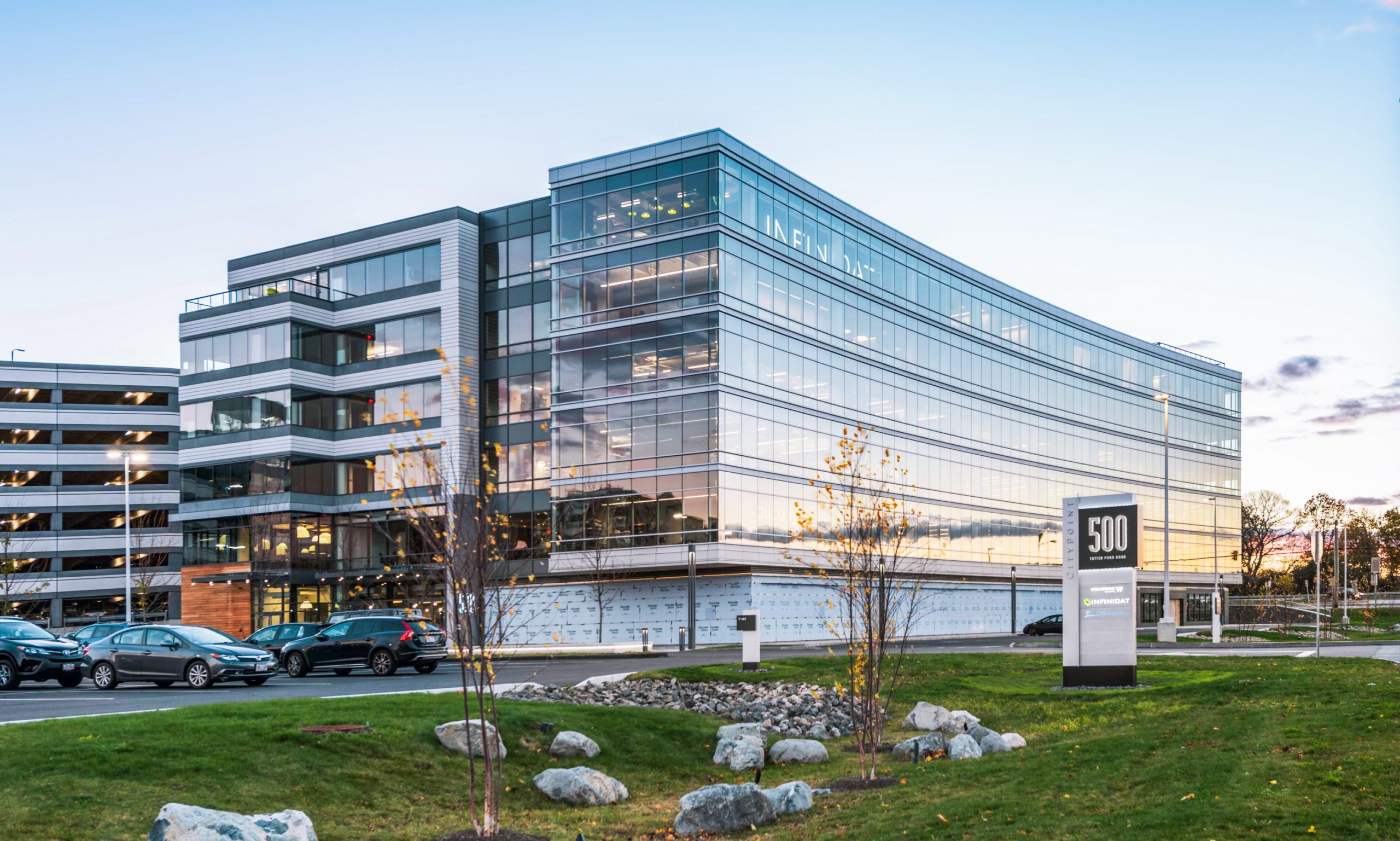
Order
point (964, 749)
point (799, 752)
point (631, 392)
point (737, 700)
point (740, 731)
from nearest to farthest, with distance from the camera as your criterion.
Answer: point (964, 749)
point (799, 752)
point (740, 731)
point (737, 700)
point (631, 392)

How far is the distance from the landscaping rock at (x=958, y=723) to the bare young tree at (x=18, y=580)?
68.7 metres

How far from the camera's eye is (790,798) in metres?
14.0

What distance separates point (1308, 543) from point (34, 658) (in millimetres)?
112314

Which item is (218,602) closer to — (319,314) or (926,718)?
(319,314)

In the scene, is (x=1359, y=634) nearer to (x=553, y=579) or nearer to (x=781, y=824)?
(x=553, y=579)

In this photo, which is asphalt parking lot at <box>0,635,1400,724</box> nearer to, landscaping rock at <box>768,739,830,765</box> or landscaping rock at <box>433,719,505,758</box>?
landscaping rock at <box>433,719,505,758</box>

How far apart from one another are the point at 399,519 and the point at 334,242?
58.0 ft

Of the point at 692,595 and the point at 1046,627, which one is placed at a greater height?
the point at 692,595

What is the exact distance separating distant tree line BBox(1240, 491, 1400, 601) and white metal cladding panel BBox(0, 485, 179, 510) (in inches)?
3779

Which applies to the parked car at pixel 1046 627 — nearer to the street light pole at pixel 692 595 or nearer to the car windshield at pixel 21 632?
the street light pole at pixel 692 595

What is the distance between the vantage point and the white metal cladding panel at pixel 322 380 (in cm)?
6212

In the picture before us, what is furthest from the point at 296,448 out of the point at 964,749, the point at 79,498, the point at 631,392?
the point at 964,749

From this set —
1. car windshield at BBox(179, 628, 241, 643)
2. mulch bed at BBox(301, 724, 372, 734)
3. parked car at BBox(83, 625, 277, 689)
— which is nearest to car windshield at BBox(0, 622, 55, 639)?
parked car at BBox(83, 625, 277, 689)

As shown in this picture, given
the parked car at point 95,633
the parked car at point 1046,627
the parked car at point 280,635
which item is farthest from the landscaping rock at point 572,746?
the parked car at point 1046,627
